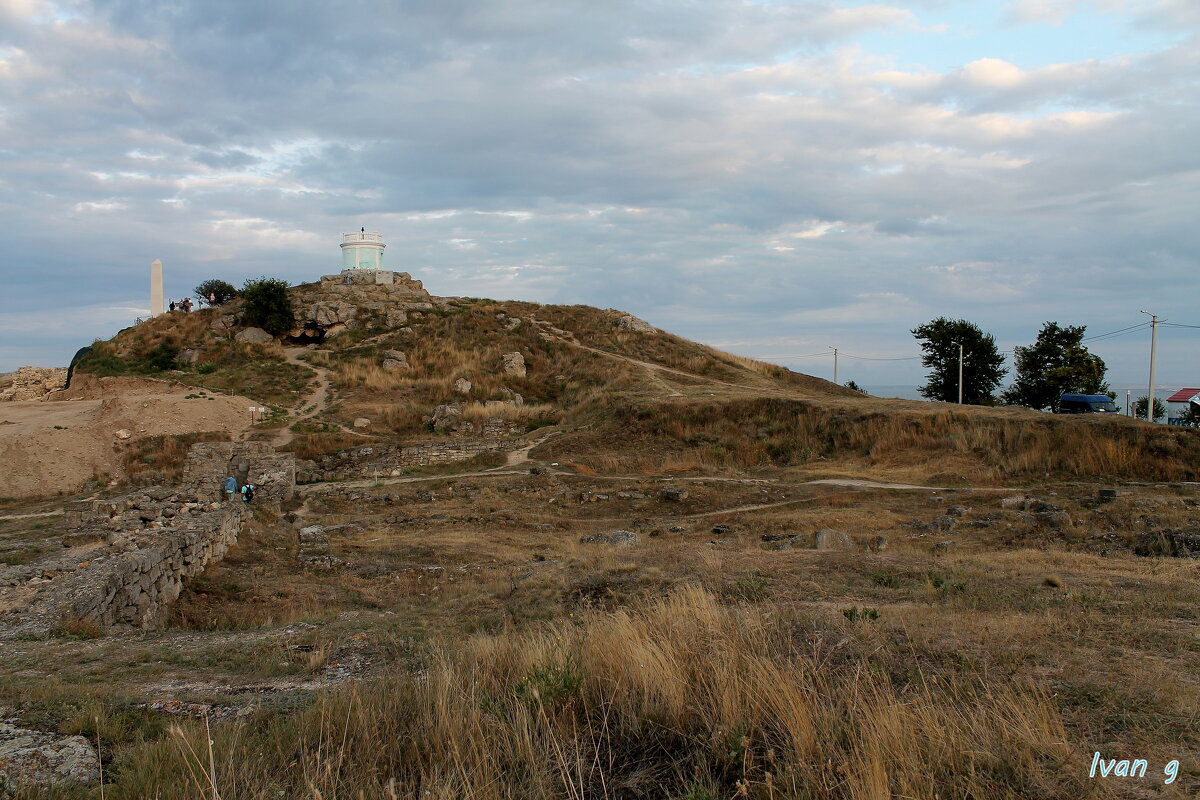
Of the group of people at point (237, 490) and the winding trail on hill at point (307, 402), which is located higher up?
the winding trail on hill at point (307, 402)

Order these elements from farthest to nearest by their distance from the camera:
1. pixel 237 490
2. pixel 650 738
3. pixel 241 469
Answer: pixel 241 469 < pixel 237 490 < pixel 650 738

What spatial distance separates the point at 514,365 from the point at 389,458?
15.3m

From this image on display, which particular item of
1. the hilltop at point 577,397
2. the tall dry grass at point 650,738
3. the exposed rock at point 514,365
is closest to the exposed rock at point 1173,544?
the hilltop at point 577,397

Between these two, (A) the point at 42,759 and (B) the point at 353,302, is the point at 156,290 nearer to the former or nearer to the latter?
(B) the point at 353,302

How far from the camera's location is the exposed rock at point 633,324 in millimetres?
50438

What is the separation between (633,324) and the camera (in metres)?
51.0

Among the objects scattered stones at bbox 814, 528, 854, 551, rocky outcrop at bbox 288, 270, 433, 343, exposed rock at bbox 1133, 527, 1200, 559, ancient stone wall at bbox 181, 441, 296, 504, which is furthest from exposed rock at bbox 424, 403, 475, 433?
exposed rock at bbox 1133, 527, 1200, 559

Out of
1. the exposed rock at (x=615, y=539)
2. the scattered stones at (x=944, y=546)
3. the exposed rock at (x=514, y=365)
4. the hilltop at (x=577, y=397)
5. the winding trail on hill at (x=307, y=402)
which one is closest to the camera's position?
the scattered stones at (x=944, y=546)

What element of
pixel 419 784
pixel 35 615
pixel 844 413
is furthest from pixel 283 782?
pixel 844 413

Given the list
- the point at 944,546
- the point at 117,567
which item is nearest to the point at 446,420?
the point at 117,567

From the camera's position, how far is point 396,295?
169ft

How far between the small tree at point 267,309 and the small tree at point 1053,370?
49.5 meters

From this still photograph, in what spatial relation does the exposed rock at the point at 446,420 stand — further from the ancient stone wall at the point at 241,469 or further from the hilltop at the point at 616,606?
the ancient stone wall at the point at 241,469

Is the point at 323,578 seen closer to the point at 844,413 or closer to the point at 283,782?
the point at 283,782
